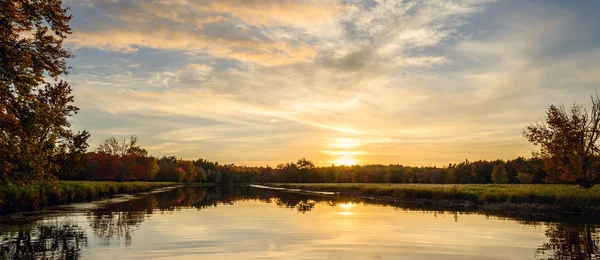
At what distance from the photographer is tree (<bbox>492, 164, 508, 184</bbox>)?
12812 centimetres

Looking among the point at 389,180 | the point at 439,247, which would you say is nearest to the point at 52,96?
the point at 439,247

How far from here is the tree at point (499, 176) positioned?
420 ft

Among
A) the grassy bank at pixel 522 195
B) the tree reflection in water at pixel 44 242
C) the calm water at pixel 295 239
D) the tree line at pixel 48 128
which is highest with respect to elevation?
the tree line at pixel 48 128

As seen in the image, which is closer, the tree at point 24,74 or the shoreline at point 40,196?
the tree at point 24,74

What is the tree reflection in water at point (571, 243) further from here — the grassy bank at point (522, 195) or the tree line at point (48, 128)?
the tree line at point (48, 128)

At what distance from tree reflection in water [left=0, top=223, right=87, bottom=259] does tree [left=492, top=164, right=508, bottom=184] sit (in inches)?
5071

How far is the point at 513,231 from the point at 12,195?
35.2 meters

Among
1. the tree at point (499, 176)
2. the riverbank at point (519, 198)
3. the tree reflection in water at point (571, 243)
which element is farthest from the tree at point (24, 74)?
the tree at point (499, 176)

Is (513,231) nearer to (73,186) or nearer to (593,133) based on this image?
(593,133)

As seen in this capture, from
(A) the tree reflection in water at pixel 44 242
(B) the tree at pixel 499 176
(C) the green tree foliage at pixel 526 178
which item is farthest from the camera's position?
(B) the tree at pixel 499 176

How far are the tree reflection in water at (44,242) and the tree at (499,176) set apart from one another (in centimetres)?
12881

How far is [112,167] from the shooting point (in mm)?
103812

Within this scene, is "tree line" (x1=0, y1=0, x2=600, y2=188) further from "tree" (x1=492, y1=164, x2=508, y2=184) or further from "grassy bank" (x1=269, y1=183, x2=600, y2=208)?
"tree" (x1=492, y1=164, x2=508, y2=184)

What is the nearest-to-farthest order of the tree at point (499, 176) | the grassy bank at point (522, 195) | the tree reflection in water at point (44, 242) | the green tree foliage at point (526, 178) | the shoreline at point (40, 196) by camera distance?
the tree reflection in water at point (44, 242) < the shoreline at point (40, 196) < the grassy bank at point (522, 195) < the green tree foliage at point (526, 178) < the tree at point (499, 176)
